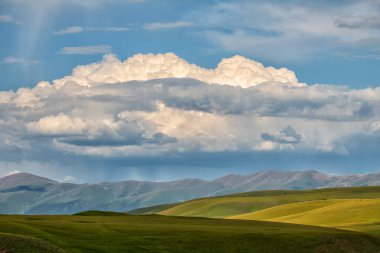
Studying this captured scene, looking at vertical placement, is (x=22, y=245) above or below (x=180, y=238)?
above

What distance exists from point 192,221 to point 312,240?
35709 millimetres

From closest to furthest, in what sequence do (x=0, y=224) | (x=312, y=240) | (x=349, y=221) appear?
(x=0, y=224)
(x=312, y=240)
(x=349, y=221)

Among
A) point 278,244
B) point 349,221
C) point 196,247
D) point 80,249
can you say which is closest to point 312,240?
point 278,244

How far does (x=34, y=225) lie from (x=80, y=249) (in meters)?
15.0

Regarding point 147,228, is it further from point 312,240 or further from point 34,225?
point 312,240

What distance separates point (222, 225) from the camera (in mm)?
127625

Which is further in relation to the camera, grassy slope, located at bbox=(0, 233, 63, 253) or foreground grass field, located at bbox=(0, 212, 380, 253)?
foreground grass field, located at bbox=(0, 212, 380, 253)

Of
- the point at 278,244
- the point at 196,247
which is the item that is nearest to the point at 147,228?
the point at 196,247

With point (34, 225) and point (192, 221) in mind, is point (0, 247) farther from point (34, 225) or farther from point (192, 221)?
point (192, 221)

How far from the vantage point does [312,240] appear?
342ft

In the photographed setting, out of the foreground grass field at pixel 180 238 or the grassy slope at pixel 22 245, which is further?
the foreground grass field at pixel 180 238

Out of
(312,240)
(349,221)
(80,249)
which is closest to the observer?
(80,249)

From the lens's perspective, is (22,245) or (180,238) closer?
(22,245)

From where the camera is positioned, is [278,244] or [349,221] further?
[349,221]
